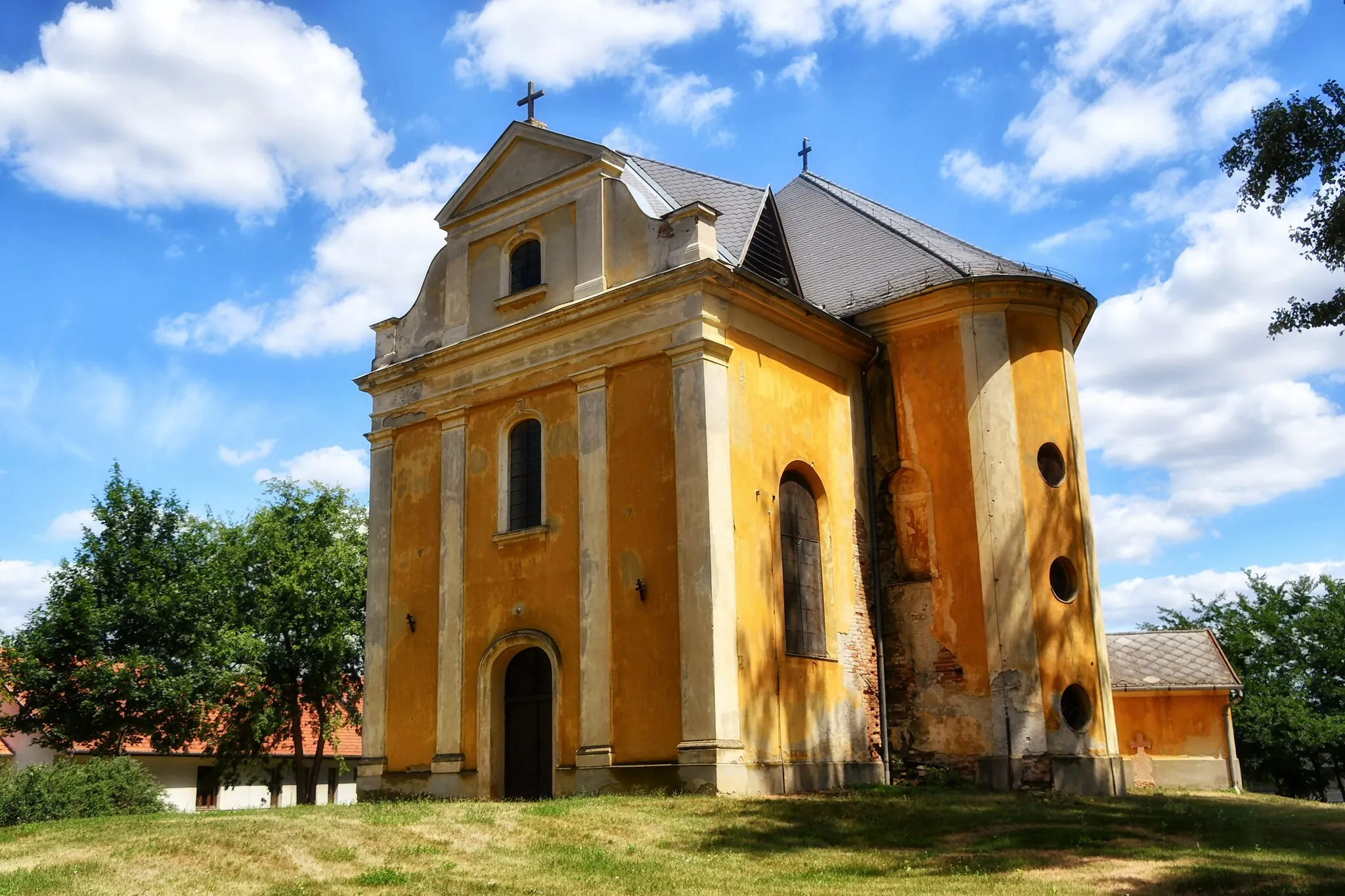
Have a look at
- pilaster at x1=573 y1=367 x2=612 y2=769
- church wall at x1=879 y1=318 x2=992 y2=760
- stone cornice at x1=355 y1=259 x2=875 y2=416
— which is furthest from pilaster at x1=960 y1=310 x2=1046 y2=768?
pilaster at x1=573 y1=367 x2=612 y2=769

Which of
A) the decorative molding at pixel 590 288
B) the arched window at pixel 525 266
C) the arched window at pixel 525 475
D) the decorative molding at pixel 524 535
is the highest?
the arched window at pixel 525 266

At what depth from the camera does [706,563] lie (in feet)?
56.2

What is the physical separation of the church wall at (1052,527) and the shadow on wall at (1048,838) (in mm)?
2254

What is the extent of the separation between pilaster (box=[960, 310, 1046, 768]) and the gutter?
1895 mm

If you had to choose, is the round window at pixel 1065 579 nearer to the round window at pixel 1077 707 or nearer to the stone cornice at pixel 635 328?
the round window at pixel 1077 707

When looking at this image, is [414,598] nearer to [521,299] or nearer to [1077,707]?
[521,299]

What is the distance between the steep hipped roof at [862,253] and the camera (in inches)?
872

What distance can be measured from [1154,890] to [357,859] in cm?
759

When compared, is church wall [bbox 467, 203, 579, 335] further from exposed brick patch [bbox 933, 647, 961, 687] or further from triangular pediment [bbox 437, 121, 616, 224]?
exposed brick patch [bbox 933, 647, 961, 687]

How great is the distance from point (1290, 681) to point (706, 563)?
34477 millimetres

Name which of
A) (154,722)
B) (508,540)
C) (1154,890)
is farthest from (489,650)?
(154,722)

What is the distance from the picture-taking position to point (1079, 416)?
22188 millimetres

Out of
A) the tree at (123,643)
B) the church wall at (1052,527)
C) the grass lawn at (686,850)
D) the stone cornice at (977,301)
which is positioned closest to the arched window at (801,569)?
the grass lawn at (686,850)

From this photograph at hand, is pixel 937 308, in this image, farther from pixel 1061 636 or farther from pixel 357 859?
pixel 357 859
